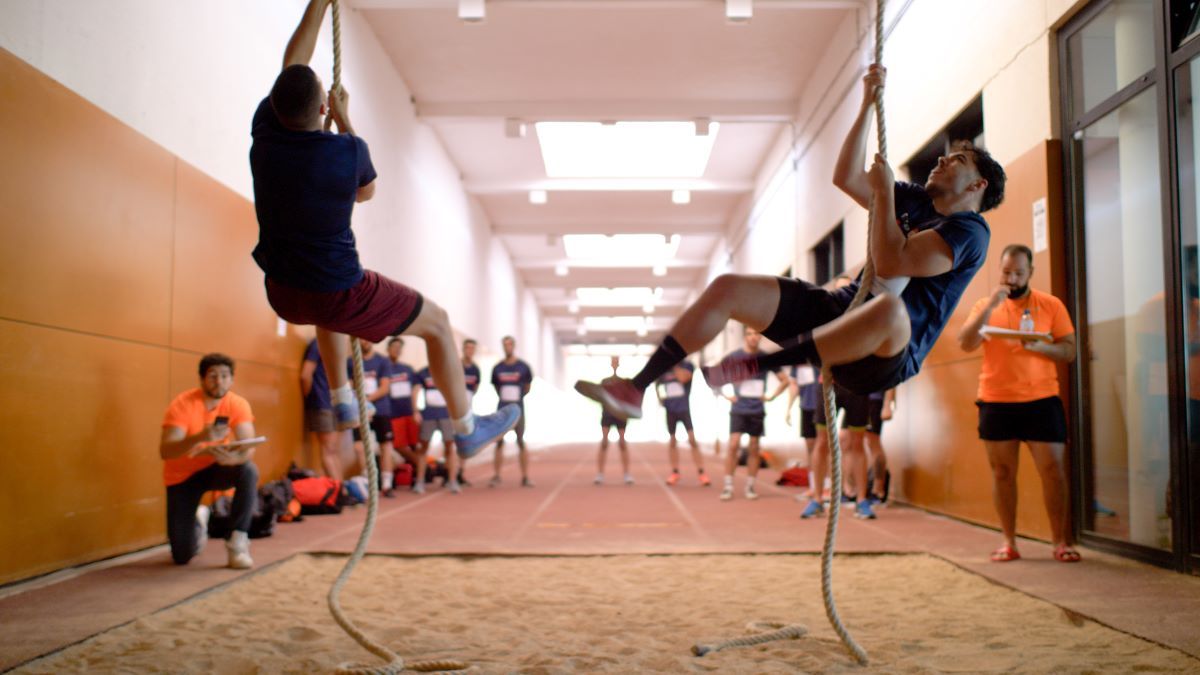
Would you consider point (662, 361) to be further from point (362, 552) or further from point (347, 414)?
point (347, 414)

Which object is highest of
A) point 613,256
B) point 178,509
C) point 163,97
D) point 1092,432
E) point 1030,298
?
point 613,256

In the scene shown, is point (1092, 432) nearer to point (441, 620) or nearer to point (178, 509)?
point (441, 620)

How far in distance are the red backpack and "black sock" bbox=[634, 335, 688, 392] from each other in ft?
15.1

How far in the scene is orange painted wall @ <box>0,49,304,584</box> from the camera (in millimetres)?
3816

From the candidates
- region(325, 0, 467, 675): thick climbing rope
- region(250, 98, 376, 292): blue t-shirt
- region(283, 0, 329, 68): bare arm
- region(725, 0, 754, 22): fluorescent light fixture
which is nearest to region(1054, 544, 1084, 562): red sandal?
region(325, 0, 467, 675): thick climbing rope

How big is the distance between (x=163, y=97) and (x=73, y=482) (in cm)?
216

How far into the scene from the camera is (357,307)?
2732 mm

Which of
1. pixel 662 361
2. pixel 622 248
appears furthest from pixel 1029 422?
pixel 622 248

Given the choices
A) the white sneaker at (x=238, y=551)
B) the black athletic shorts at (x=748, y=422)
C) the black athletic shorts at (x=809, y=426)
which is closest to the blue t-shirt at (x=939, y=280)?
the white sneaker at (x=238, y=551)

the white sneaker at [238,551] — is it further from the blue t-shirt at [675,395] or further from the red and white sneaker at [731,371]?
the blue t-shirt at [675,395]

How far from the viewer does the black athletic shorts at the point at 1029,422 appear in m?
4.29

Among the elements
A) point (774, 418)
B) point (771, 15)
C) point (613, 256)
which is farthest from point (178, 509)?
point (613, 256)

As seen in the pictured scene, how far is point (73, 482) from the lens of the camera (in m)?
4.25

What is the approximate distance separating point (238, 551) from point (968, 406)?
Answer: 4.39 m
